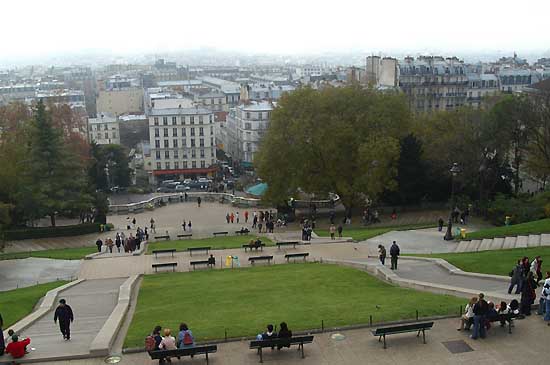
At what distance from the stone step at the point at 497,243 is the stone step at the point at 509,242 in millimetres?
212

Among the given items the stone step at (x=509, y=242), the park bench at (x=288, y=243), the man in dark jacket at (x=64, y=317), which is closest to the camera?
the man in dark jacket at (x=64, y=317)

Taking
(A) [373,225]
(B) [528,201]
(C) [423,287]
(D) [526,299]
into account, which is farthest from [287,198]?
(D) [526,299]

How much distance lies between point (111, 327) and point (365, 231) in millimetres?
26082

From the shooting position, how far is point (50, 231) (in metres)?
47.8

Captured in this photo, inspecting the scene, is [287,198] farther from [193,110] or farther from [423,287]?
[193,110]

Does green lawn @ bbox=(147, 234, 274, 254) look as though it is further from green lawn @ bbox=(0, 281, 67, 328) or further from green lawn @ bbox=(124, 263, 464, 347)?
green lawn @ bbox=(0, 281, 67, 328)

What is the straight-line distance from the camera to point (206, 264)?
32969 mm

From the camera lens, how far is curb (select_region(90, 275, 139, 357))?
17.1 metres

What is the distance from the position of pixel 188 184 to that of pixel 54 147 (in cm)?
3873

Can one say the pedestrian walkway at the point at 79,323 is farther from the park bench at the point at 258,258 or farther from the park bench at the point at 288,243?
the park bench at the point at 288,243

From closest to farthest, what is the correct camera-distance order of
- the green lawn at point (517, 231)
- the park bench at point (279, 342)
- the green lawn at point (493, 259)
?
the park bench at point (279, 342) < the green lawn at point (493, 259) < the green lawn at point (517, 231)

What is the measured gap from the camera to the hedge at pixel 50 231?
4634cm

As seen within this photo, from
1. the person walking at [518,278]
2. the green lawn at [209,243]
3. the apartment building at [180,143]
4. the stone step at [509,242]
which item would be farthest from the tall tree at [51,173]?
the apartment building at [180,143]

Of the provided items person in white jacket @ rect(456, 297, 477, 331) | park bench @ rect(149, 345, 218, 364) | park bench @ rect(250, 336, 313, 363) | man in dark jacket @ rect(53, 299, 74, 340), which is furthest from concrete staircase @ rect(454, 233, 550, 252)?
man in dark jacket @ rect(53, 299, 74, 340)
